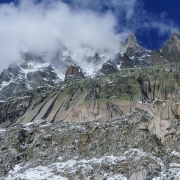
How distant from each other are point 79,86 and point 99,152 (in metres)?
49.6

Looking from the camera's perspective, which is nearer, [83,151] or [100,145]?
[83,151]

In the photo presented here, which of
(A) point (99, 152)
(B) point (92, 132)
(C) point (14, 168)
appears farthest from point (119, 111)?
(C) point (14, 168)

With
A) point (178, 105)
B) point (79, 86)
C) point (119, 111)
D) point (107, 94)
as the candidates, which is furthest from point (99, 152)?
point (79, 86)

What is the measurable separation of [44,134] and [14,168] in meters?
7.70

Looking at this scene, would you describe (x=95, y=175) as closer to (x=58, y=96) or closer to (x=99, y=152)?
(x=99, y=152)

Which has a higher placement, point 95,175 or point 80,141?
point 80,141

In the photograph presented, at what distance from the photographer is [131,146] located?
43.1m

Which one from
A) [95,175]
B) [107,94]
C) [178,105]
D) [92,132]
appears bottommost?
[95,175]

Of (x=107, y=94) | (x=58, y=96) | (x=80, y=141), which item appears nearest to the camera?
(x=80, y=141)

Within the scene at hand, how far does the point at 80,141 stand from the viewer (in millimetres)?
46938

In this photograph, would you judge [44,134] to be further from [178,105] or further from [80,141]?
[178,105]

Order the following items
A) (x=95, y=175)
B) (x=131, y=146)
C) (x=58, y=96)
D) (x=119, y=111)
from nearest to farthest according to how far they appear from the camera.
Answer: (x=95, y=175), (x=131, y=146), (x=119, y=111), (x=58, y=96)

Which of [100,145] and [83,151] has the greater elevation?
[100,145]

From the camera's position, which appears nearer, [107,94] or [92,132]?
[92,132]
